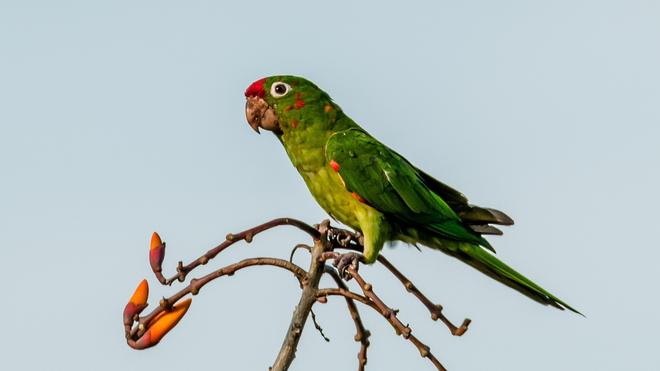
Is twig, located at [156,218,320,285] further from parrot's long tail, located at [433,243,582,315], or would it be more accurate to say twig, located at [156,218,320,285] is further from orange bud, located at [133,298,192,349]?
parrot's long tail, located at [433,243,582,315]

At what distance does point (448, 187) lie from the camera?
6500 mm

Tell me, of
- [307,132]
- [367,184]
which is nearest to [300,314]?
[367,184]

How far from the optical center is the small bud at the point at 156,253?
357 cm

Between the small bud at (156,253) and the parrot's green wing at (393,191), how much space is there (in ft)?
8.86

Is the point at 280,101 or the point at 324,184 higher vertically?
the point at 280,101

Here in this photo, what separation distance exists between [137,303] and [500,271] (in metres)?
3.25

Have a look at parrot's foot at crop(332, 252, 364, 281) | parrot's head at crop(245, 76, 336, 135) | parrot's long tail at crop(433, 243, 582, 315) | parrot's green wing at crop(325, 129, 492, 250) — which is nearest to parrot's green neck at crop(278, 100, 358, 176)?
parrot's head at crop(245, 76, 336, 135)

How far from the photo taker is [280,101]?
6.59 meters

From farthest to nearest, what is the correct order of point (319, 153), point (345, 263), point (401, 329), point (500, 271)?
1. point (319, 153)
2. point (500, 271)
3. point (345, 263)
4. point (401, 329)

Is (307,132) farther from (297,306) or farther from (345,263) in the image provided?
(297,306)

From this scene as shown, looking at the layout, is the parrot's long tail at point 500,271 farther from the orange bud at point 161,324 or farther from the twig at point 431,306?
the orange bud at point 161,324

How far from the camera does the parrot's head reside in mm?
6574

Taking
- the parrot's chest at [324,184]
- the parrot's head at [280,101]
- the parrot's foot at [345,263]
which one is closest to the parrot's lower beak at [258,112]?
the parrot's head at [280,101]

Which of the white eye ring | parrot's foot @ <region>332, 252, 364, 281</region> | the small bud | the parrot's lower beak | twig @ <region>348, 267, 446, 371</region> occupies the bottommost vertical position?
twig @ <region>348, 267, 446, 371</region>
